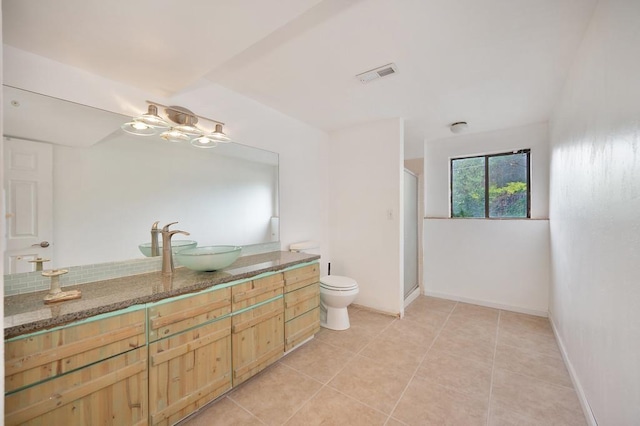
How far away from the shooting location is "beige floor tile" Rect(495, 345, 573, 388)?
1964 mm

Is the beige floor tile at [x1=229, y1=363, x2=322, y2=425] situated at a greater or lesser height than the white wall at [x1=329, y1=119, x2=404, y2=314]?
lesser

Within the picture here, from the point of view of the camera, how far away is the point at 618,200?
1.21 m

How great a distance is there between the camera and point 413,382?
75.9 inches

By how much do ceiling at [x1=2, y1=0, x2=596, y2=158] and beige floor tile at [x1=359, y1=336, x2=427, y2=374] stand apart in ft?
7.85

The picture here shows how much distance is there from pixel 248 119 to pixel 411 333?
2.76 metres

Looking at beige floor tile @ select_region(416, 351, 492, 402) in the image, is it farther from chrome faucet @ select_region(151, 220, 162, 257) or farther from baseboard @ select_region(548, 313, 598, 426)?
chrome faucet @ select_region(151, 220, 162, 257)

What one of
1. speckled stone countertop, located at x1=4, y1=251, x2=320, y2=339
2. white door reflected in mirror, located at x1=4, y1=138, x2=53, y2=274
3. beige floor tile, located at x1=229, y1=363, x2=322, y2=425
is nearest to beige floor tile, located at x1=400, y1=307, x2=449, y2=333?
beige floor tile, located at x1=229, y1=363, x2=322, y2=425

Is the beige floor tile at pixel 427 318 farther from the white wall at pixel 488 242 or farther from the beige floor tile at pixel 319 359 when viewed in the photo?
the beige floor tile at pixel 319 359

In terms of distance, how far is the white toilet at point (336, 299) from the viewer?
2.70 m

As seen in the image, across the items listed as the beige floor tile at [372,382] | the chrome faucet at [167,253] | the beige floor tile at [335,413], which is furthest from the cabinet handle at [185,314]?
the beige floor tile at [372,382]

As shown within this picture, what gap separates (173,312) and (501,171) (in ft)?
13.6

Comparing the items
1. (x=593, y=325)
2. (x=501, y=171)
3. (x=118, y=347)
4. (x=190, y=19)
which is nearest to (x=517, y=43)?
(x=593, y=325)

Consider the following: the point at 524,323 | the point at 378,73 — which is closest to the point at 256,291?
the point at 378,73

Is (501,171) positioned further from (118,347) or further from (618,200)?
(118,347)
